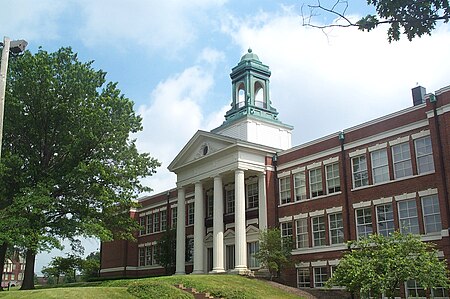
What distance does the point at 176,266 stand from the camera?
42.0m

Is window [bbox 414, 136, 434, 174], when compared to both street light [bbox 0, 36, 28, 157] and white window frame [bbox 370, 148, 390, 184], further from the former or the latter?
street light [bbox 0, 36, 28, 157]

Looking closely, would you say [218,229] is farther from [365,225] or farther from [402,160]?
[402,160]

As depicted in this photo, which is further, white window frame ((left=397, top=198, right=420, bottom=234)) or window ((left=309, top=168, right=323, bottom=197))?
window ((left=309, top=168, right=323, bottom=197))

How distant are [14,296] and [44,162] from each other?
11.9m

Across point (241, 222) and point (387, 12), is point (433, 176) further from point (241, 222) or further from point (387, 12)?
point (387, 12)

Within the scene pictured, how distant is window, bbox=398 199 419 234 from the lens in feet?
92.1

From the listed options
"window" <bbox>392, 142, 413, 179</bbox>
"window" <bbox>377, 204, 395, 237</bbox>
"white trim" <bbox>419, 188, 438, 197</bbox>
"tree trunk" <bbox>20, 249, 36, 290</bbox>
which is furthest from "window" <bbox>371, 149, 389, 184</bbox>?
"tree trunk" <bbox>20, 249, 36, 290</bbox>

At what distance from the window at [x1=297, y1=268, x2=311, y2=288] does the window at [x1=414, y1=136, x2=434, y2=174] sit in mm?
10037

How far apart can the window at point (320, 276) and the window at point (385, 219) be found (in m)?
4.75

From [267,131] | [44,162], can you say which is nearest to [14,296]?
[44,162]

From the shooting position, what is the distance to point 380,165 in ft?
100

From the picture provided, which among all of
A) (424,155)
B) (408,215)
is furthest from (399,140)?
(408,215)

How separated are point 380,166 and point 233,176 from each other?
40.2 ft

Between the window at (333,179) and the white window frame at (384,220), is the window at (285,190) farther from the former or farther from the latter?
the white window frame at (384,220)
